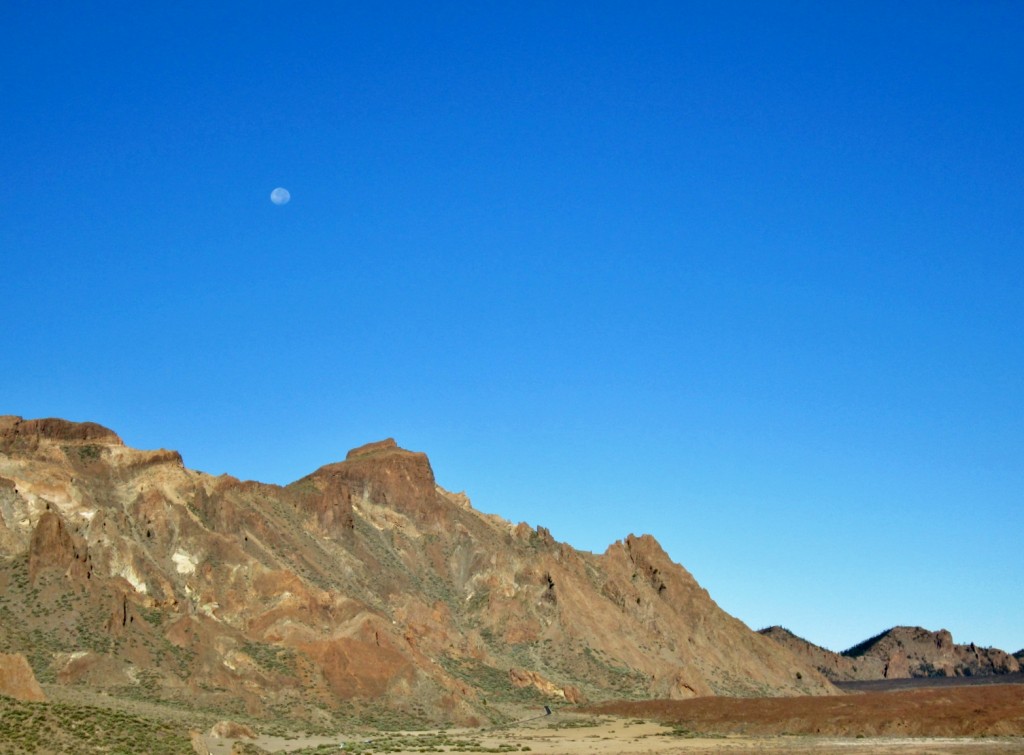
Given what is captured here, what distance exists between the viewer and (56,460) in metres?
96.1

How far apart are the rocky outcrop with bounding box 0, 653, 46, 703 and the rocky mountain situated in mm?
23354

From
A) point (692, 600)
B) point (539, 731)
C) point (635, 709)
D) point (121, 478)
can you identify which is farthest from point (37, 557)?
point (692, 600)

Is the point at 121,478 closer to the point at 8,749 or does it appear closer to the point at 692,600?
the point at 8,749

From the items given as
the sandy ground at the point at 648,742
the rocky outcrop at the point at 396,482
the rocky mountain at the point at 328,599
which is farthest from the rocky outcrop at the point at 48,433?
the sandy ground at the point at 648,742

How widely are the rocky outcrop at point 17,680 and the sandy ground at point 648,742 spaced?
12045 millimetres

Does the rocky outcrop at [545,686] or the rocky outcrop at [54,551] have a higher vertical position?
the rocky outcrop at [54,551]

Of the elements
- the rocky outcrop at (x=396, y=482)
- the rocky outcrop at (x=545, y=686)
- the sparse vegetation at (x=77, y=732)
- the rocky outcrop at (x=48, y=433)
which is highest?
the rocky outcrop at (x=396, y=482)

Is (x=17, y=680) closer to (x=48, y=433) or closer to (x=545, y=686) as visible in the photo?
(x=48, y=433)

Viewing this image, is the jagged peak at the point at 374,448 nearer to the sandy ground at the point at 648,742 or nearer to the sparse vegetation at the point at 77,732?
the sandy ground at the point at 648,742

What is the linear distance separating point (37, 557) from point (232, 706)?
19513 mm

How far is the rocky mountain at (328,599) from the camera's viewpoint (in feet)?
258

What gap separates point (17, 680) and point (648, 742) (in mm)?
43271

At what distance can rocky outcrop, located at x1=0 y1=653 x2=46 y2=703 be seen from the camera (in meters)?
48.0

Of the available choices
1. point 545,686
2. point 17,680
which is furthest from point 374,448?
point 17,680
